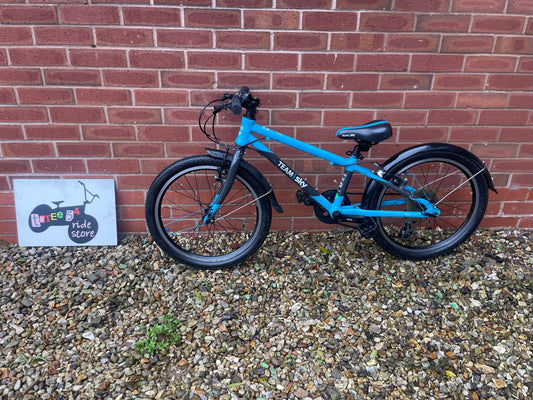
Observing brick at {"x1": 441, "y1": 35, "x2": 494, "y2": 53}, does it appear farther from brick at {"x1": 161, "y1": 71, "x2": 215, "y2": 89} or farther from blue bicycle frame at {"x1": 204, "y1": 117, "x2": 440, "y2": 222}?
brick at {"x1": 161, "y1": 71, "x2": 215, "y2": 89}

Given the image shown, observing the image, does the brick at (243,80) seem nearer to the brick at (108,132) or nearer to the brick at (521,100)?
the brick at (108,132)

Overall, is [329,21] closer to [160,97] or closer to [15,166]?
[160,97]

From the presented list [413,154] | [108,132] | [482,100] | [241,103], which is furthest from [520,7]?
[108,132]

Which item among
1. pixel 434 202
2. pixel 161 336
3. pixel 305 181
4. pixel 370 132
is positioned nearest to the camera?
pixel 161 336

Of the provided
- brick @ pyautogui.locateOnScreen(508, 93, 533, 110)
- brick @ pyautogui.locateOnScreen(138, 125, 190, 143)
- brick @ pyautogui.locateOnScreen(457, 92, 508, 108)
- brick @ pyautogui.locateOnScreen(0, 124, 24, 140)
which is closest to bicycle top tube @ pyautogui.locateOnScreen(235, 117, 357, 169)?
brick @ pyautogui.locateOnScreen(138, 125, 190, 143)

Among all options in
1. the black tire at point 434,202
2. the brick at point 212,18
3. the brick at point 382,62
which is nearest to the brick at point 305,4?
the brick at point 212,18

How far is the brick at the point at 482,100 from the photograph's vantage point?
8.80ft

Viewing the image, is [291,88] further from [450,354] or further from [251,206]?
[450,354]

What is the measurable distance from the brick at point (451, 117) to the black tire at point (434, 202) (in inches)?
11.2

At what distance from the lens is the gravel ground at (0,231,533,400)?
1910 mm

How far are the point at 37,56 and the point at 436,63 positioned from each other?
8.25 feet

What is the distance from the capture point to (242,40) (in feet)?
8.02

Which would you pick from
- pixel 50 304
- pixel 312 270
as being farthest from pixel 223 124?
pixel 50 304

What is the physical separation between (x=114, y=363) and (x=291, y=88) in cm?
190
